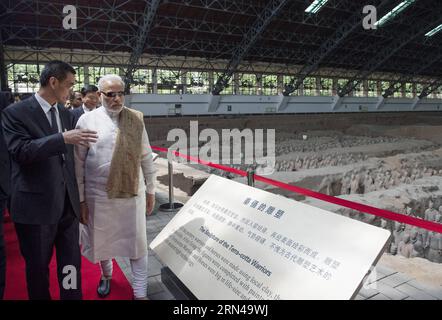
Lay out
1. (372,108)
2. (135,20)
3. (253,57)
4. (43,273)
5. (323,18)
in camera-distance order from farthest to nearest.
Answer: (372,108) → (253,57) → (323,18) → (135,20) → (43,273)

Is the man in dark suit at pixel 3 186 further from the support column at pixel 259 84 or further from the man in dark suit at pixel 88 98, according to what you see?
the support column at pixel 259 84

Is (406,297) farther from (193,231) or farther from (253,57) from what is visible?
(253,57)

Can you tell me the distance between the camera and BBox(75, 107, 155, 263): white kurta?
7.89 feet

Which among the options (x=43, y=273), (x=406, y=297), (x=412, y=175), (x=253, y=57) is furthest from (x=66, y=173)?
(x=253, y=57)

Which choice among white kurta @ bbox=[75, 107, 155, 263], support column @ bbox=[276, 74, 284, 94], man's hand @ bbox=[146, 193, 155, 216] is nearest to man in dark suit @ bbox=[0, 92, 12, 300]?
white kurta @ bbox=[75, 107, 155, 263]

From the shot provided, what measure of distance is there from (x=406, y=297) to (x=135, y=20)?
1998cm

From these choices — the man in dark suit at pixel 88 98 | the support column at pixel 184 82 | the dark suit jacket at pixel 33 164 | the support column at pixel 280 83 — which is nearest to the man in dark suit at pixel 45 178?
the dark suit jacket at pixel 33 164

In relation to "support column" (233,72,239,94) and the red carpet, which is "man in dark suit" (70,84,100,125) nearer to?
the red carpet

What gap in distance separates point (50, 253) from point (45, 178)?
0.53 meters

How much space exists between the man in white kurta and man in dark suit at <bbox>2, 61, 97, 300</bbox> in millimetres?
184

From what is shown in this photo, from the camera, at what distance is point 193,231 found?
9.06ft

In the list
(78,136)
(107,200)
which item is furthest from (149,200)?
(78,136)

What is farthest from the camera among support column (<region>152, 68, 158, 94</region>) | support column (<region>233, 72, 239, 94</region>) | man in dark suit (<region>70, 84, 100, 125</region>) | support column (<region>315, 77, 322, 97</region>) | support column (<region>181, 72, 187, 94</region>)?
support column (<region>315, 77, 322, 97</region>)

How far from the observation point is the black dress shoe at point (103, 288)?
2.81 meters
